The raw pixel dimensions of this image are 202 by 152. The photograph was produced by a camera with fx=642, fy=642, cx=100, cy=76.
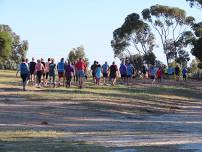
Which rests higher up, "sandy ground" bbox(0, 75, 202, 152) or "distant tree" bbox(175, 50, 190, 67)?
"distant tree" bbox(175, 50, 190, 67)

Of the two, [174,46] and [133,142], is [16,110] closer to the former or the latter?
[133,142]

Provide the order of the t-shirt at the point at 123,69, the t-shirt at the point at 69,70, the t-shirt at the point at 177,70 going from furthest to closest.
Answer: the t-shirt at the point at 177,70 → the t-shirt at the point at 123,69 → the t-shirt at the point at 69,70

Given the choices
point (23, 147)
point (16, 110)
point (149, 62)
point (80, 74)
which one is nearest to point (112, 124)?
point (16, 110)

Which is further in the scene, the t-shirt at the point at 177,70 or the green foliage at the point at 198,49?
the green foliage at the point at 198,49

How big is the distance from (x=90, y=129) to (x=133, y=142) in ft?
12.1

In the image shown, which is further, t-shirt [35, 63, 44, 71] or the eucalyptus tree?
the eucalyptus tree

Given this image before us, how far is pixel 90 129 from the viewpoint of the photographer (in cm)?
1891

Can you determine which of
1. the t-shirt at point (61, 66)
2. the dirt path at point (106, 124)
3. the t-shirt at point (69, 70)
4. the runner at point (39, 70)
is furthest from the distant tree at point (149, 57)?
the dirt path at point (106, 124)

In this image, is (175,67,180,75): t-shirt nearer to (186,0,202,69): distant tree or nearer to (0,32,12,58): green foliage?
(186,0,202,69): distant tree

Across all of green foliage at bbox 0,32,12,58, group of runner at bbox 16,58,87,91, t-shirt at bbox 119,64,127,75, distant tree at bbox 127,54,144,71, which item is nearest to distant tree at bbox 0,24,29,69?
green foliage at bbox 0,32,12,58

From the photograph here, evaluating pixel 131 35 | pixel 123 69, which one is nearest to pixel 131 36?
pixel 131 35

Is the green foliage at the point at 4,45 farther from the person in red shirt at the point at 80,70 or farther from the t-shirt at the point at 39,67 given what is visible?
the t-shirt at the point at 39,67

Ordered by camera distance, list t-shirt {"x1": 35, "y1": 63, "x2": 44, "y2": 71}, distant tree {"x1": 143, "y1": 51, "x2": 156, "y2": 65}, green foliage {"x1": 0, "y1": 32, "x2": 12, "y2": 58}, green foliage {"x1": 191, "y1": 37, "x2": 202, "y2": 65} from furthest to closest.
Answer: green foliage {"x1": 0, "y1": 32, "x2": 12, "y2": 58}, distant tree {"x1": 143, "y1": 51, "x2": 156, "y2": 65}, green foliage {"x1": 191, "y1": 37, "x2": 202, "y2": 65}, t-shirt {"x1": 35, "y1": 63, "x2": 44, "y2": 71}

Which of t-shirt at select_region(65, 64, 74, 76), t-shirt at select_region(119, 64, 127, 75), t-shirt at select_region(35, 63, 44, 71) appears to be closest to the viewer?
t-shirt at select_region(35, 63, 44, 71)
